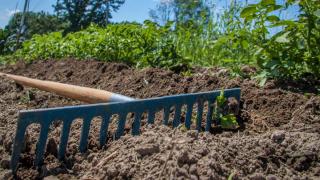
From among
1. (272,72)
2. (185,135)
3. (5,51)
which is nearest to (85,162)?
(185,135)

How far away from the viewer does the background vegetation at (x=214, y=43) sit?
293cm

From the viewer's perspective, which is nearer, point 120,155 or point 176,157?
point 176,157

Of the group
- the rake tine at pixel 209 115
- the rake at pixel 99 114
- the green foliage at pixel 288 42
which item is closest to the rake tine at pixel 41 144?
the rake at pixel 99 114

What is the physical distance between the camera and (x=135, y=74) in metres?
3.52

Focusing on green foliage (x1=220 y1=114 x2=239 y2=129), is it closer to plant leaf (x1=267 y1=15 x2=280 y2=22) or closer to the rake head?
the rake head

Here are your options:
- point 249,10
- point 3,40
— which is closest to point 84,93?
point 249,10

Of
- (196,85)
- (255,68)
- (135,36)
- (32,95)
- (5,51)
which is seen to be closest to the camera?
(196,85)

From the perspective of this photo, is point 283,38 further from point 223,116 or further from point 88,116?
point 88,116

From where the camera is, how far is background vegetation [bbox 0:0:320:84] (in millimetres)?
2932

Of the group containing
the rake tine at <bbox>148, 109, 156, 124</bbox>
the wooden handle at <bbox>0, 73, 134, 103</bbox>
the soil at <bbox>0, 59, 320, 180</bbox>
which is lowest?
the soil at <bbox>0, 59, 320, 180</bbox>

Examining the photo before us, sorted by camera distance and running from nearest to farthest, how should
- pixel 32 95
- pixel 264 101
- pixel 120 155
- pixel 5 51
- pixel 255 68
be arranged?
pixel 120 155, pixel 264 101, pixel 32 95, pixel 255 68, pixel 5 51

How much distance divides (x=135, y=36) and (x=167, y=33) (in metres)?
0.45

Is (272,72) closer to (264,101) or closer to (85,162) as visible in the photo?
(264,101)

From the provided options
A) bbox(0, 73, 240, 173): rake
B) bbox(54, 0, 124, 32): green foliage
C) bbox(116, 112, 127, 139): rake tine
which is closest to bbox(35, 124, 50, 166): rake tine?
bbox(0, 73, 240, 173): rake
